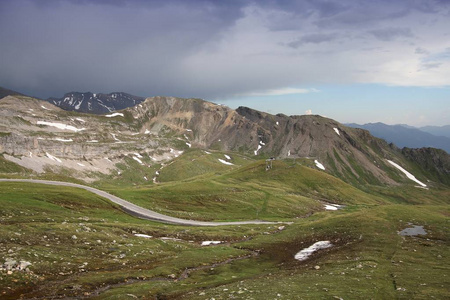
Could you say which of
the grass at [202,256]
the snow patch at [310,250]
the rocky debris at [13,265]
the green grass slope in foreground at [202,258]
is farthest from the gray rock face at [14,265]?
the snow patch at [310,250]

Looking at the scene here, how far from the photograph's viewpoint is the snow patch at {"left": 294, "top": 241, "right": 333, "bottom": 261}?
60.3 meters

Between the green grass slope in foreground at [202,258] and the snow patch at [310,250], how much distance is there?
58.9 inches

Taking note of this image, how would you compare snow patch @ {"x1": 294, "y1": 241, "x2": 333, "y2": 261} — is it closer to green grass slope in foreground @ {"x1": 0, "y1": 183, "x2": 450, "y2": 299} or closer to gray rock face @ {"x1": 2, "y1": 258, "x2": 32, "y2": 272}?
green grass slope in foreground @ {"x1": 0, "y1": 183, "x2": 450, "y2": 299}

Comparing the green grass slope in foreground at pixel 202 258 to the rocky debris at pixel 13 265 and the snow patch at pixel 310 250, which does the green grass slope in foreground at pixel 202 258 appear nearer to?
the rocky debris at pixel 13 265

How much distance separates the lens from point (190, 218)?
103 meters

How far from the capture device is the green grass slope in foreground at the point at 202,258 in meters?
34.3

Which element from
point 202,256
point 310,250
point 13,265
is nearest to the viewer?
point 13,265

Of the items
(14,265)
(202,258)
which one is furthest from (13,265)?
(202,258)

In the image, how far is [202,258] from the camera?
55.9m

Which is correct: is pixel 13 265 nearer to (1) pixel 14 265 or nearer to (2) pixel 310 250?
(1) pixel 14 265

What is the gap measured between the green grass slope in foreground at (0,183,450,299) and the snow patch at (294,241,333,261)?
149cm

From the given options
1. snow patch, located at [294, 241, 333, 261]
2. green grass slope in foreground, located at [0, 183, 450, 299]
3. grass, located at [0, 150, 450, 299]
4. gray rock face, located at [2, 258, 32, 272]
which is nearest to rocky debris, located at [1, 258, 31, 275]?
gray rock face, located at [2, 258, 32, 272]

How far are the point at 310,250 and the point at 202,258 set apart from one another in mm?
23051

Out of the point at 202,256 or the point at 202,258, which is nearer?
the point at 202,258
